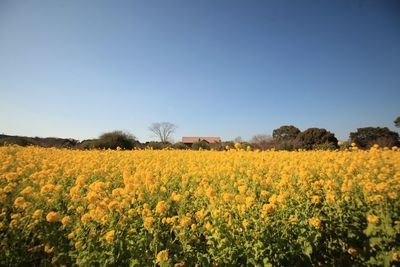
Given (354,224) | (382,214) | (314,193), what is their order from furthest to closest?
(314,193), (354,224), (382,214)

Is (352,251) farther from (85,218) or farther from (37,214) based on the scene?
(37,214)

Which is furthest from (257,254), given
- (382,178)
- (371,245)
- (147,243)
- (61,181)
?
(61,181)

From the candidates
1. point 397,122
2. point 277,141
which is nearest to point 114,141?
point 277,141

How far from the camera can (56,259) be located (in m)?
2.57

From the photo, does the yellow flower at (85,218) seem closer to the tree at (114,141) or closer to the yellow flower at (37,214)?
the yellow flower at (37,214)

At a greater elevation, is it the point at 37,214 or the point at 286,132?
the point at 286,132

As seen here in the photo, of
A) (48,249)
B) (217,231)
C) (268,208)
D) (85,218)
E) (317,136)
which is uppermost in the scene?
(317,136)

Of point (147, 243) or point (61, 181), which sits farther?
point (61, 181)

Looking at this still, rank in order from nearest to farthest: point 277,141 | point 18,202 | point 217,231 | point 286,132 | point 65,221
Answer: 1. point 217,231
2. point 65,221
3. point 18,202
4. point 277,141
5. point 286,132

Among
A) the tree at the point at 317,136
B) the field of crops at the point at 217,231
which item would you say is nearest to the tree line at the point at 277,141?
the tree at the point at 317,136

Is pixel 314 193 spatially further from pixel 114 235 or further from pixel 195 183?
pixel 114 235

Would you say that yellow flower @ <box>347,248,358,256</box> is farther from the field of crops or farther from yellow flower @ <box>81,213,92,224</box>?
yellow flower @ <box>81,213,92,224</box>

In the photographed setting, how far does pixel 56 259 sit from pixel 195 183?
275cm

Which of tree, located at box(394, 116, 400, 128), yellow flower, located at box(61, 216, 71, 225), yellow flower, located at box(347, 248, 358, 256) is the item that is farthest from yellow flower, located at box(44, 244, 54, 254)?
tree, located at box(394, 116, 400, 128)
